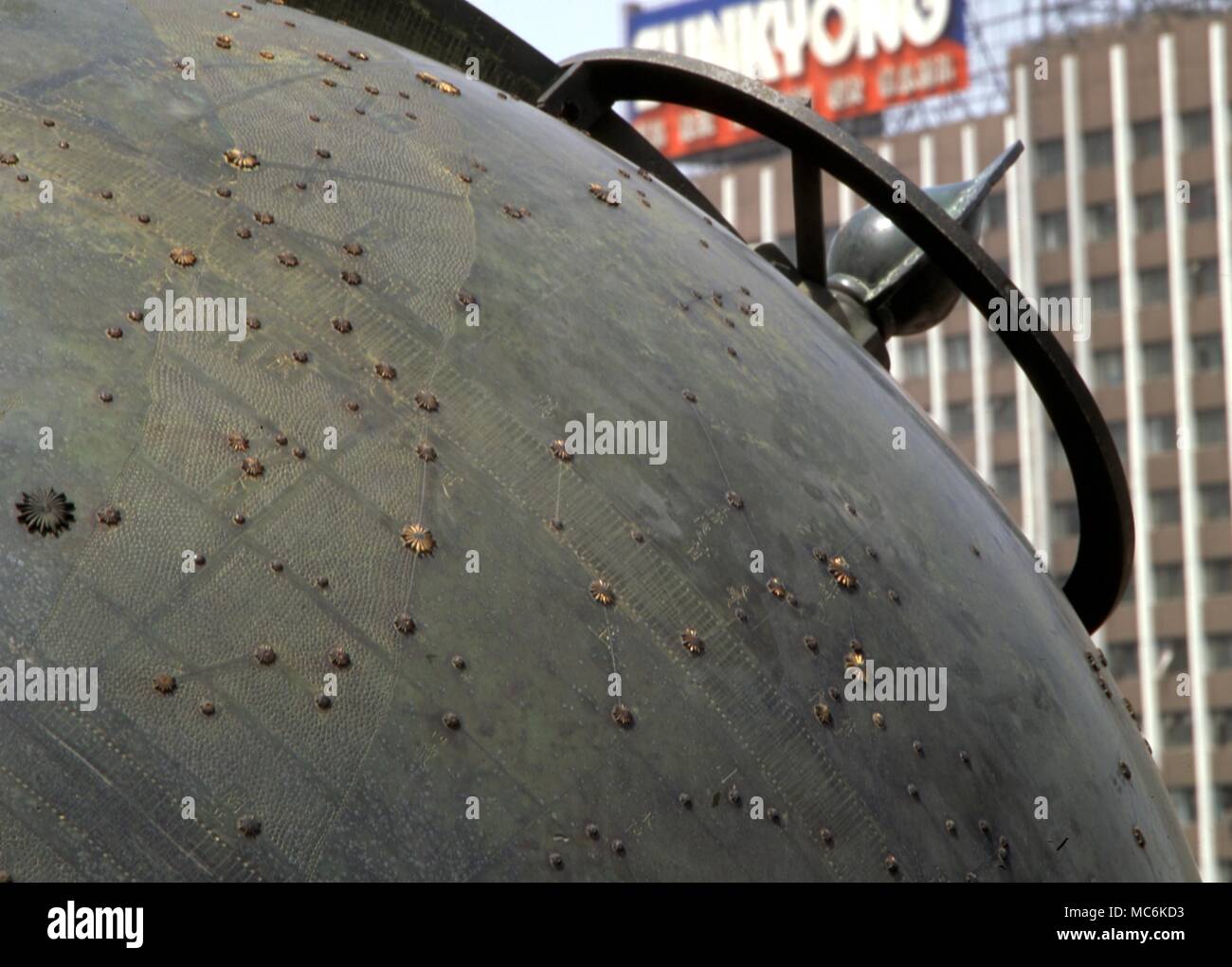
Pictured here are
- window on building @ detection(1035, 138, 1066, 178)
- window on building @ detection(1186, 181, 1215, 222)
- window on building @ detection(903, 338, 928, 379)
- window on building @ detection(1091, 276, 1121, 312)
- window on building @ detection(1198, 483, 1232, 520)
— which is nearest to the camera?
window on building @ detection(1198, 483, 1232, 520)

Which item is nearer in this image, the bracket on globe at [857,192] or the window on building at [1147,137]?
the bracket on globe at [857,192]

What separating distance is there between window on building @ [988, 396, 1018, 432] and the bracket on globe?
224ft

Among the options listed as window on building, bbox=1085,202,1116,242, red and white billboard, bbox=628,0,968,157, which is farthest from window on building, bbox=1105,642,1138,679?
red and white billboard, bbox=628,0,968,157

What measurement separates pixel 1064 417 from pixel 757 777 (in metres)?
2.51

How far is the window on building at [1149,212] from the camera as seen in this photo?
72625 millimetres

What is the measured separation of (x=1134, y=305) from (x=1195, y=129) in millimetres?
6036

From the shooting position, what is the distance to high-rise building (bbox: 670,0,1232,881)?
6831 centimetres

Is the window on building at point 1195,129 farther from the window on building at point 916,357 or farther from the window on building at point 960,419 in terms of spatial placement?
the window on building at point 960,419

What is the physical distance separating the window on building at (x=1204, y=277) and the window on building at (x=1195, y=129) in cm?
384

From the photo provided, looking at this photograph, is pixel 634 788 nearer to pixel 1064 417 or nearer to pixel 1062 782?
pixel 1062 782

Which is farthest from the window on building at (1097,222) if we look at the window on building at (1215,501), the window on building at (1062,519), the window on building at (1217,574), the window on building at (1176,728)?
the window on building at (1176,728)

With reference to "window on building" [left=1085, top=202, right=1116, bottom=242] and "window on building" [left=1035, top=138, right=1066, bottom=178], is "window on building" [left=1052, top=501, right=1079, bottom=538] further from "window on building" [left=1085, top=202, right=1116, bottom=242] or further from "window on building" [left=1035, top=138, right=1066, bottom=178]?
"window on building" [left=1035, top=138, right=1066, bottom=178]
